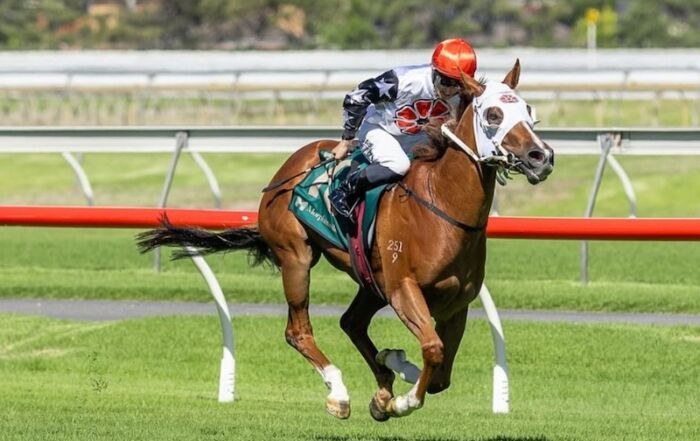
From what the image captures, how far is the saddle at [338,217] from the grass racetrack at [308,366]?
83cm

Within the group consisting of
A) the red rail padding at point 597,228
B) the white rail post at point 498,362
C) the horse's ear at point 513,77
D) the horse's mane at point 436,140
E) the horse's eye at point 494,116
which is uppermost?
the horse's ear at point 513,77

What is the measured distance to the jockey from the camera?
706 cm

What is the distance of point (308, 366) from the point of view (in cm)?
1009

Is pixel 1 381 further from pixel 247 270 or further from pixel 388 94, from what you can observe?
pixel 247 270

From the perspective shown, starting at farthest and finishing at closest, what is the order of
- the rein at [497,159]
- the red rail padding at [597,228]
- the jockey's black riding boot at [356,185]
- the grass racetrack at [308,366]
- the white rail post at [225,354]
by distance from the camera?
the white rail post at [225,354], the red rail padding at [597,228], the grass racetrack at [308,366], the jockey's black riding boot at [356,185], the rein at [497,159]

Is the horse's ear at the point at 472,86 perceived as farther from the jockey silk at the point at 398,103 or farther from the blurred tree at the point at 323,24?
the blurred tree at the point at 323,24

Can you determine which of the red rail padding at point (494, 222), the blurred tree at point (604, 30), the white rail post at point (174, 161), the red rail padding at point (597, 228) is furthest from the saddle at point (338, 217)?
the blurred tree at point (604, 30)

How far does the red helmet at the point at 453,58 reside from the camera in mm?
7004

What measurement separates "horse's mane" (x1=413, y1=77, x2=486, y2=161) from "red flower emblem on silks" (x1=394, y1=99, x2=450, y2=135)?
121 millimetres

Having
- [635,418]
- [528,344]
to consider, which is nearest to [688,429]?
[635,418]

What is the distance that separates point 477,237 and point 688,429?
1.57m

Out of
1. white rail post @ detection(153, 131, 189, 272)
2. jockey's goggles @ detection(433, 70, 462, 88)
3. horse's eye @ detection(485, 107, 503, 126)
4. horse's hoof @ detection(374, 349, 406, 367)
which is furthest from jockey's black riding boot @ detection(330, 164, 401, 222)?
white rail post @ detection(153, 131, 189, 272)

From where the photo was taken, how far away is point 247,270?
47.5ft

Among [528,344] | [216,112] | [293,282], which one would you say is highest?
[293,282]
